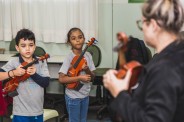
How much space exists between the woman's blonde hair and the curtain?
11.6 feet

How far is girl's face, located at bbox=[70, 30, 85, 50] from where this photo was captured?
9.50ft

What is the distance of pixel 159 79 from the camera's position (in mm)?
1096

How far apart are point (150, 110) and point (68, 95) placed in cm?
183

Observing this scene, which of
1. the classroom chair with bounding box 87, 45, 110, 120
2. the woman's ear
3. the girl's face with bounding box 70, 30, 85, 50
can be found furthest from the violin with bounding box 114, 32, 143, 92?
the classroom chair with bounding box 87, 45, 110, 120

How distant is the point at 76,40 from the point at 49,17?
84.2 inches

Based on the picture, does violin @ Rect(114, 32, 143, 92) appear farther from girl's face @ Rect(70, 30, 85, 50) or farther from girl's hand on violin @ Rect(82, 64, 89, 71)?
girl's face @ Rect(70, 30, 85, 50)

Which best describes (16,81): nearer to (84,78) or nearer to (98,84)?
(84,78)

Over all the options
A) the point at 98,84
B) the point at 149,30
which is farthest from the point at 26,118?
the point at 98,84

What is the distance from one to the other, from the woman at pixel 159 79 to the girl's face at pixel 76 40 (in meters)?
1.66

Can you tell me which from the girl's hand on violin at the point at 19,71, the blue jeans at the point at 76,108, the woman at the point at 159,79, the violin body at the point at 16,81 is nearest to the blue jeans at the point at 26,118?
the violin body at the point at 16,81

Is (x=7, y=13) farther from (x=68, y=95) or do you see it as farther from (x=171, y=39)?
(x=171, y=39)

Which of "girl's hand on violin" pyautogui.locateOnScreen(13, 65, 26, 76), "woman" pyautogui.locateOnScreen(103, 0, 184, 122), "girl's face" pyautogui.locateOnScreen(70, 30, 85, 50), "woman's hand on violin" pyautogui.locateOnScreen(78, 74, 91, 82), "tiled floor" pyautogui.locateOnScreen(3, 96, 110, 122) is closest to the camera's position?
"woman" pyautogui.locateOnScreen(103, 0, 184, 122)

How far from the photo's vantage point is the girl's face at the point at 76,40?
2.90 meters

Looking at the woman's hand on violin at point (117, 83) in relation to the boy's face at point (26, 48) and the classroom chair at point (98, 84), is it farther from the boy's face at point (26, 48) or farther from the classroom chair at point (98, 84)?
the classroom chair at point (98, 84)
